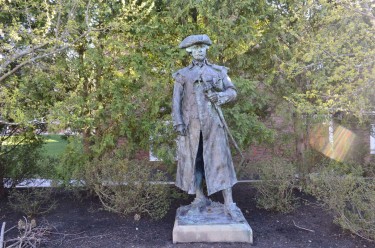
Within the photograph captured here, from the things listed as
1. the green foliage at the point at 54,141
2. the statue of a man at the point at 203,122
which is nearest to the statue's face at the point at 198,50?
the statue of a man at the point at 203,122

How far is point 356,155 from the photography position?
884cm

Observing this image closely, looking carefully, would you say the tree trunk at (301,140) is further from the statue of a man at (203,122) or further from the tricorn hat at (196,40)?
the tricorn hat at (196,40)

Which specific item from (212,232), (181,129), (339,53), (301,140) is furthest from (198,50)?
(301,140)

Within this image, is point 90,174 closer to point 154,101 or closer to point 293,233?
point 154,101

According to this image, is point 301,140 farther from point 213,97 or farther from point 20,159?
point 20,159

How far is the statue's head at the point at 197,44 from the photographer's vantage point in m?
4.38

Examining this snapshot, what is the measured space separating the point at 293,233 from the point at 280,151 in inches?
135

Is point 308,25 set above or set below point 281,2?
below

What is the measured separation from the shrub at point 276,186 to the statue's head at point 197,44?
2.56 meters

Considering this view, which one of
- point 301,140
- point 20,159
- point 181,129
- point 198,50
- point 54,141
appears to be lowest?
point 54,141

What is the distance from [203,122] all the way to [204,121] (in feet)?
0.06

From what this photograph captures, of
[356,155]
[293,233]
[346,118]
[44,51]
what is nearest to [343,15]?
[346,118]

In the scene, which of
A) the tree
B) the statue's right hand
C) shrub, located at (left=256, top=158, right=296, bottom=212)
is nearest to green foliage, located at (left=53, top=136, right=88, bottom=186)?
the tree

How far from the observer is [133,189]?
5.65 m
